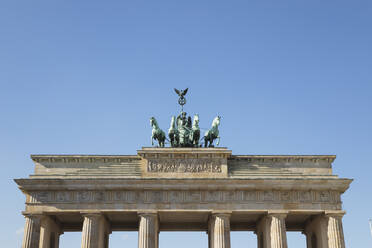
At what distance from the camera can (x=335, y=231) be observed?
39.3 m

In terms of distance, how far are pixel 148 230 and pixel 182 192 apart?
4065mm

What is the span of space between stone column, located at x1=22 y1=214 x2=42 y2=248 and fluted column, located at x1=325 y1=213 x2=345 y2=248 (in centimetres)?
2281

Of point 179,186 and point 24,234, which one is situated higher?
point 179,186

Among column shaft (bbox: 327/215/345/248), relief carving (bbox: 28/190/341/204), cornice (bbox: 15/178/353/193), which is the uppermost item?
cornice (bbox: 15/178/353/193)

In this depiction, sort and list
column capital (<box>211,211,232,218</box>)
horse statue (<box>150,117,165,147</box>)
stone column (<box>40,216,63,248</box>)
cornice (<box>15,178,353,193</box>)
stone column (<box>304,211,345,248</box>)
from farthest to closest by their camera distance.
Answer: horse statue (<box>150,117,165,147</box>)
stone column (<box>40,216,63,248</box>)
cornice (<box>15,178,353,193</box>)
column capital (<box>211,211,232,218</box>)
stone column (<box>304,211,345,248</box>)

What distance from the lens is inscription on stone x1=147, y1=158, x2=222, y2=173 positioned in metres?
41.2

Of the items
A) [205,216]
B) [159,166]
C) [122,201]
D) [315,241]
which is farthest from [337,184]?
[122,201]

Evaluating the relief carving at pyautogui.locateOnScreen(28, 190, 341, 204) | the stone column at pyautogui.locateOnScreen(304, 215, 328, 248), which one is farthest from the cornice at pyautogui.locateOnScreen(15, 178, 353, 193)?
the stone column at pyautogui.locateOnScreen(304, 215, 328, 248)

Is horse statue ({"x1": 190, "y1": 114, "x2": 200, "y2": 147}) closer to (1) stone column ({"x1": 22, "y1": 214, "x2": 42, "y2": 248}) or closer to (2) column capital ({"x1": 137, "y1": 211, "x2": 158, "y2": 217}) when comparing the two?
(2) column capital ({"x1": 137, "y1": 211, "x2": 158, "y2": 217})

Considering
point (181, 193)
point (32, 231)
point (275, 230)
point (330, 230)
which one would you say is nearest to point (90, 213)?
point (32, 231)

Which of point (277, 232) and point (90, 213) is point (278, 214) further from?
point (90, 213)

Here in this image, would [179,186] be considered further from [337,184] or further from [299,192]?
[337,184]

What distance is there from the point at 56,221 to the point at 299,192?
21.0 m

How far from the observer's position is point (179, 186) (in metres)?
40.2
